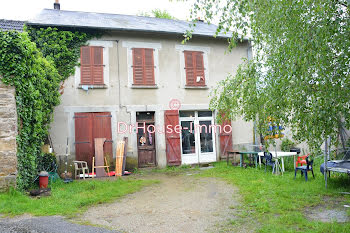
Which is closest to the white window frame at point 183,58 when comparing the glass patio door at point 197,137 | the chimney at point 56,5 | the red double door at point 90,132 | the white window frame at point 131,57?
the white window frame at point 131,57

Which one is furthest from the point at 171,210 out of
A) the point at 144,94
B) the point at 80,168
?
the point at 144,94

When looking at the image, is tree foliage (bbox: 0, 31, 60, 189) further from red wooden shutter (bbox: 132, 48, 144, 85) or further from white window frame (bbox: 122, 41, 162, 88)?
red wooden shutter (bbox: 132, 48, 144, 85)

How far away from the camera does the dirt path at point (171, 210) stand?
381cm

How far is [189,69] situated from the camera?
974cm

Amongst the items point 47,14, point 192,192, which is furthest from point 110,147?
point 47,14

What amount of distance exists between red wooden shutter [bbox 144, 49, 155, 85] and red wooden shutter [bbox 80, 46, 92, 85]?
1788mm

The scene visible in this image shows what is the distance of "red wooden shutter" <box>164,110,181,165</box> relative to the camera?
30.4 feet

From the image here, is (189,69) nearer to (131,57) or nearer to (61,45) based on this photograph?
(131,57)

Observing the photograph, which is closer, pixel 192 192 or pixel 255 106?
pixel 255 106

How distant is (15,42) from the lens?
17.8ft

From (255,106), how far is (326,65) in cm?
170

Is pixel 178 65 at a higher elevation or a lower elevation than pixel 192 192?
higher

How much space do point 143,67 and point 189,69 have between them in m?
1.66

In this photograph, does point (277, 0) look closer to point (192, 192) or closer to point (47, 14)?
point (192, 192)
